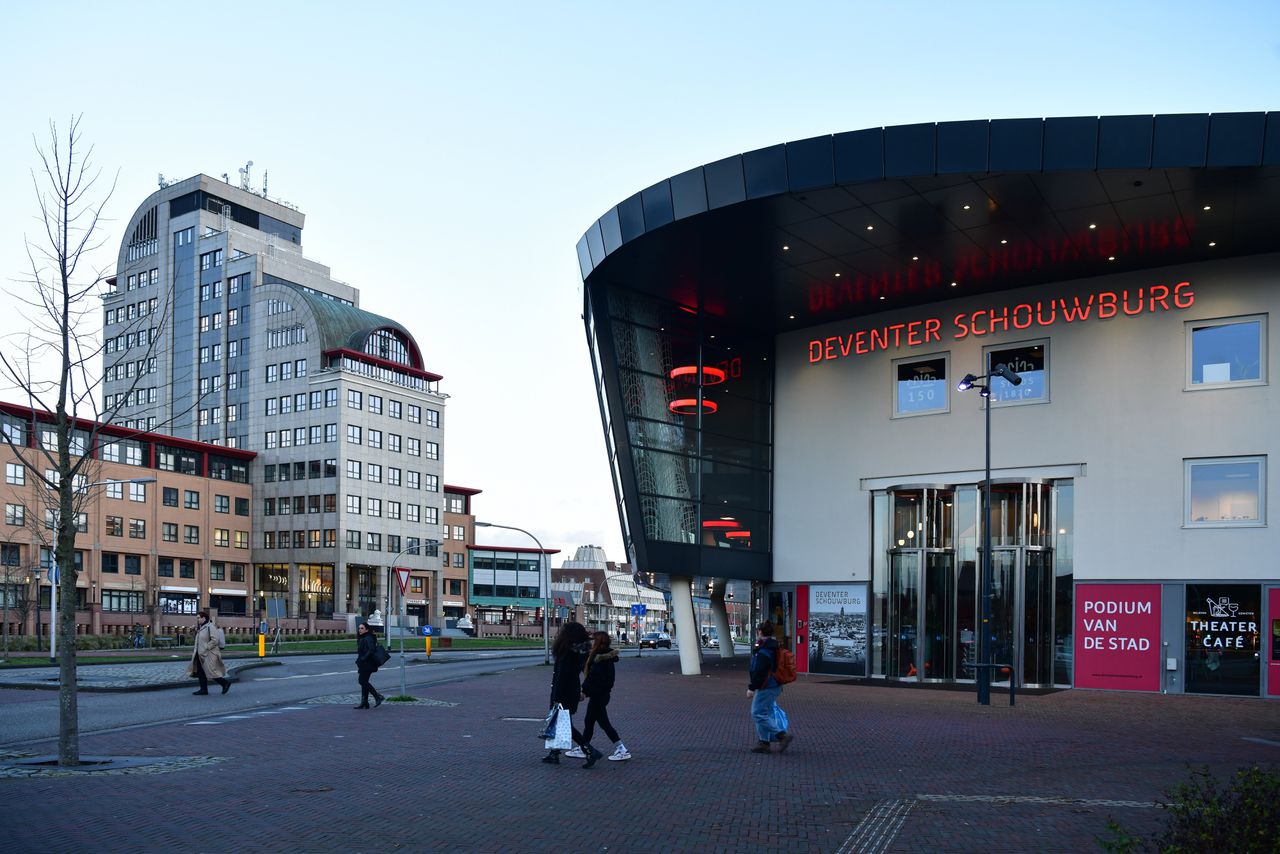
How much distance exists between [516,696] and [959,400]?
15.3 metres

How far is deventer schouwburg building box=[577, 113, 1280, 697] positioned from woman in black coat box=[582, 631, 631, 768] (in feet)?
42.8

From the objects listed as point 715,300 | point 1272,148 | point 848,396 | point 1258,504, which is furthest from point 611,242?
point 1258,504

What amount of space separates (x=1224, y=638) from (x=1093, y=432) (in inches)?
235

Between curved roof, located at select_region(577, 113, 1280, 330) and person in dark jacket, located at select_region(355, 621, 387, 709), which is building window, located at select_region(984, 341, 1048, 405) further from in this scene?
person in dark jacket, located at select_region(355, 621, 387, 709)

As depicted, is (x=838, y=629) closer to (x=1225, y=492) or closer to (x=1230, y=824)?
(x=1225, y=492)

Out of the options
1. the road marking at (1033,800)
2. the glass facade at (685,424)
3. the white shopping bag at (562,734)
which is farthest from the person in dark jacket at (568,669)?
the glass facade at (685,424)

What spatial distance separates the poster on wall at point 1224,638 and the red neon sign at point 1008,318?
282 inches

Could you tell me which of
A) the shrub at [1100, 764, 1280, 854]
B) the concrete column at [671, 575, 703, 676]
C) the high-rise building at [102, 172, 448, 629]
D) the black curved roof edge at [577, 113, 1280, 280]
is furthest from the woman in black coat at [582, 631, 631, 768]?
the high-rise building at [102, 172, 448, 629]

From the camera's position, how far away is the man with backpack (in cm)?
1477

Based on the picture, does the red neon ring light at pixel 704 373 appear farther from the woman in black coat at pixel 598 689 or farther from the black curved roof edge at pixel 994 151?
the woman in black coat at pixel 598 689

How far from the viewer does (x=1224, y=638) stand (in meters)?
27.9

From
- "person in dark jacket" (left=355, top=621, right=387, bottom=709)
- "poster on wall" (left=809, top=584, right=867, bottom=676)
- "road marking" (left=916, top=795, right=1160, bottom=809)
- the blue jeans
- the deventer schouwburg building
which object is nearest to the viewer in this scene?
"road marking" (left=916, top=795, right=1160, bottom=809)

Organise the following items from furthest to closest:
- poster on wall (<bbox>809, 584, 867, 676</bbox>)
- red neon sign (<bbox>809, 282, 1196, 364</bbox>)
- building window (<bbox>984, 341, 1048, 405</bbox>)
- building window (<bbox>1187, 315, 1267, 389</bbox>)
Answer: poster on wall (<bbox>809, 584, 867, 676</bbox>) → building window (<bbox>984, 341, 1048, 405</bbox>) → red neon sign (<bbox>809, 282, 1196, 364</bbox>) → building window (<bbox>1187, 315, 1267, 389</bbox>)

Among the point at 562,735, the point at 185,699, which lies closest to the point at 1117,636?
the point at 562,735
